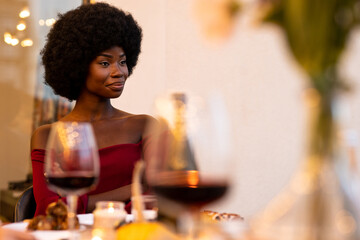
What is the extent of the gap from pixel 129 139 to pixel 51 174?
131 centimetres

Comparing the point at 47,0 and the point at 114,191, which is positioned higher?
the point at 47,0

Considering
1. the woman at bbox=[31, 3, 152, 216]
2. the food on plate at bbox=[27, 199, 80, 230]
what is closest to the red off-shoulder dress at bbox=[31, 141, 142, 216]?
the woman at bbox=[31, 3, 152, 216]

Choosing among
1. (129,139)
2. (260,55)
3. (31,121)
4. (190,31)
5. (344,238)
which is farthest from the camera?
(31,121)

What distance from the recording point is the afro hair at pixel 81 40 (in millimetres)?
2250

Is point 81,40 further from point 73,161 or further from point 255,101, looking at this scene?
point 73,161

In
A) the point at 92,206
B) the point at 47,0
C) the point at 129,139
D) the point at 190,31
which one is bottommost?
the point at 92,206

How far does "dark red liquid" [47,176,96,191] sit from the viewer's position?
925 mm

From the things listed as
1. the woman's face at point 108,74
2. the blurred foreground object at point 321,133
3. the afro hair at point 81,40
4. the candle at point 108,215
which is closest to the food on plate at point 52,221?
the candle at point 108,215

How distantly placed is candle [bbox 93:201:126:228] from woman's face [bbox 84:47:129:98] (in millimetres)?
1058

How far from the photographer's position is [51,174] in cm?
93

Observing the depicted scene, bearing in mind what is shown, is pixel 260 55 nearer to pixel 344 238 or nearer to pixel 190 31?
pixel 190 31

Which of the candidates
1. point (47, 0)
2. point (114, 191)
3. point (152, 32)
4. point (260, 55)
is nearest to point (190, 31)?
point (152, 32)

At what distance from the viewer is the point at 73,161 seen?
3.02 ft

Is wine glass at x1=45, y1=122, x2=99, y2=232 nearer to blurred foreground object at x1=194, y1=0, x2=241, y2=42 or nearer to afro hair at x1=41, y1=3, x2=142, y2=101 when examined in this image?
blurred foreground object at x1=194, y1=0, x2=241, y2=42
